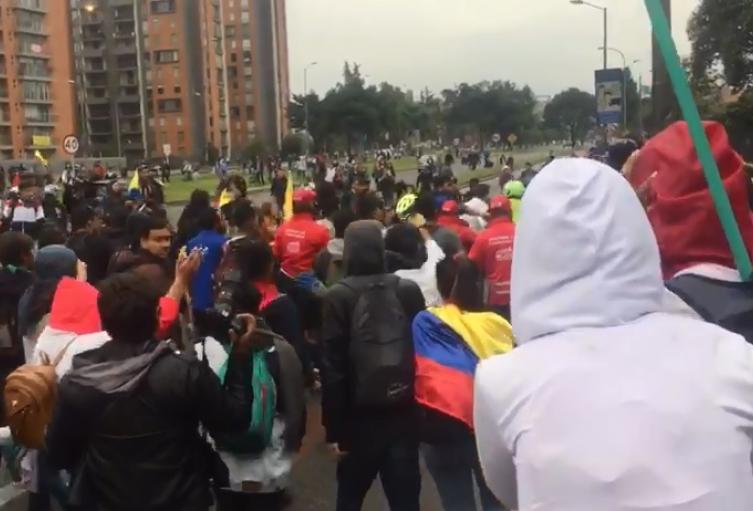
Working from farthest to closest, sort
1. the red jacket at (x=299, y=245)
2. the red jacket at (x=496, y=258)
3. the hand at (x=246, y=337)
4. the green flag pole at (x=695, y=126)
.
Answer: the red jacket at (x=299, y=245)
the red jacket at (x=496, y=258)
the hand at (x=246, y=337)
the green flag pole at (x=695, y=126)

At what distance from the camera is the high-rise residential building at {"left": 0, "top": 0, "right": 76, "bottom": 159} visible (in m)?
94.4

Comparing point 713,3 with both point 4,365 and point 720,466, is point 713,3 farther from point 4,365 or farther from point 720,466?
point 720,466

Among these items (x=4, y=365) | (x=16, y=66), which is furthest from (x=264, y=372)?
(x=16, y=66)

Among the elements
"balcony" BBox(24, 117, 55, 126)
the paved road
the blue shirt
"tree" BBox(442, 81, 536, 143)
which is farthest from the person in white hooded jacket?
"balcony" BBox(24, 117, 55, 126)

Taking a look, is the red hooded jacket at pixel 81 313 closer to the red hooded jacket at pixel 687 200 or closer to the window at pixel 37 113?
the red hooded jacket at pixel 687 200

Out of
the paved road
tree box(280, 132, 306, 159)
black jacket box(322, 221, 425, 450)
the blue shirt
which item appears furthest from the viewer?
tree box(280, 132, 306, 159)

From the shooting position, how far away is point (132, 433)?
3.67m

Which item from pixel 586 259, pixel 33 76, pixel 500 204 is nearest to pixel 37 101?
pixel 33 76

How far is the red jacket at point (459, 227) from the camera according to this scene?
9.21 m

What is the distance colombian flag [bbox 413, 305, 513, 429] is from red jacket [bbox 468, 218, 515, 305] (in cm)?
310

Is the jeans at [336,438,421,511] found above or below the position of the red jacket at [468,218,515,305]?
below

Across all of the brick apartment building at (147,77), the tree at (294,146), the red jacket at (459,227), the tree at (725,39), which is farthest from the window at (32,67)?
the red jacket at (459,227)

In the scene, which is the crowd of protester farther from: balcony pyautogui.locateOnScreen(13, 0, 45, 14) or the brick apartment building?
the brick apartment building

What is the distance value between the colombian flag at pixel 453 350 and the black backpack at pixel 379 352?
0.11 meters
